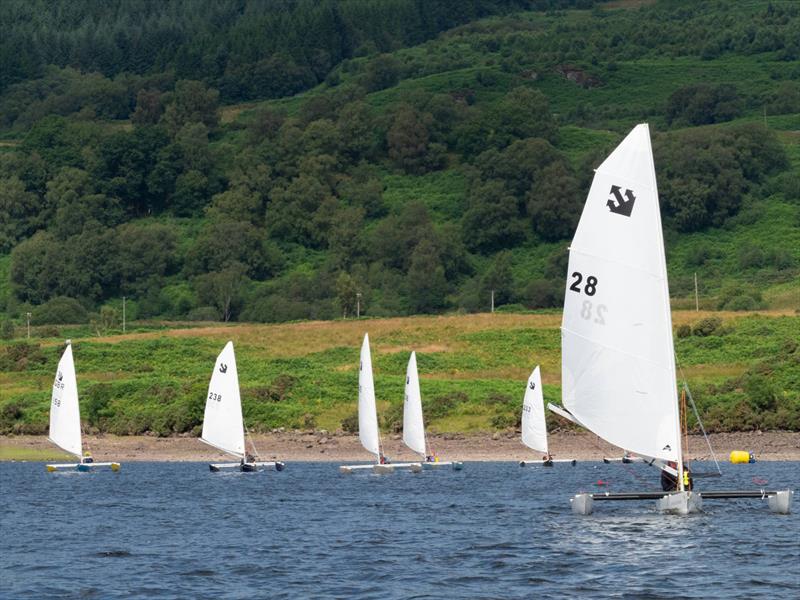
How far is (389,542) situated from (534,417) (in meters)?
30.8

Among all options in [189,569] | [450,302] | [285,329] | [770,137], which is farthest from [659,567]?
[770,137]

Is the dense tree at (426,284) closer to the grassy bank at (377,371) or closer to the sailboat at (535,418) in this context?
the grassy bank at (377,371)

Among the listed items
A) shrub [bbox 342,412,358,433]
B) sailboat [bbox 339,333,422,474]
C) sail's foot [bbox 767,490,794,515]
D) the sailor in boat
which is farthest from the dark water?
shrub [bbox 342,412,358,433]

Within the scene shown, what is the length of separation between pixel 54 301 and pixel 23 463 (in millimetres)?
91609

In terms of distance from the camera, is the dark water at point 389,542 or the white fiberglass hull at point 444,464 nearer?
the dark water at point 389,542

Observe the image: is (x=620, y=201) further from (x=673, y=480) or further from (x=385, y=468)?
(x=385, y=468)

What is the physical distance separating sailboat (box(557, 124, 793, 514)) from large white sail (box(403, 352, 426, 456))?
33.6 meters

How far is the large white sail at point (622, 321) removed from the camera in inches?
1578

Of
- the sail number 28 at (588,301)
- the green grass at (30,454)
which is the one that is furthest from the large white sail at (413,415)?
the sail number 28 at (588,301)

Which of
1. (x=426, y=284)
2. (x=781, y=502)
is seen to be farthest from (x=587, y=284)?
(x=426, y=284)

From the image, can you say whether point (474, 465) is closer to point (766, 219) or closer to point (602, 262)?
point (602, 262)

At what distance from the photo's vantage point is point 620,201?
40125 millimetres

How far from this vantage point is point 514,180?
19525 centimetres

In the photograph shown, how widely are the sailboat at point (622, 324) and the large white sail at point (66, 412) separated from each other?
40.7 metres
